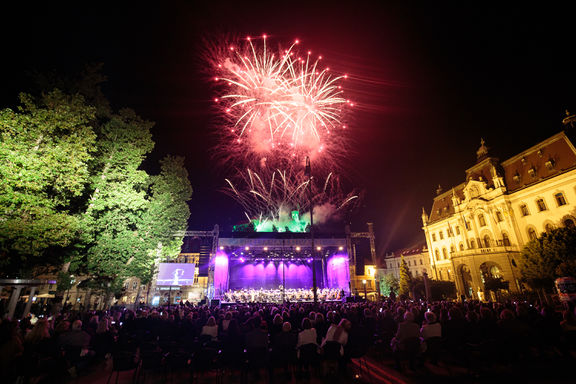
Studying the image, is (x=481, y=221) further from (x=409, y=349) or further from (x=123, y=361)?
(x=123, y=361)

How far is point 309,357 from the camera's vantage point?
5.45 m

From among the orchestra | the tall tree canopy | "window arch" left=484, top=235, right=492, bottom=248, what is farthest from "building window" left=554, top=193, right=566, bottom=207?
the tall tree canopy

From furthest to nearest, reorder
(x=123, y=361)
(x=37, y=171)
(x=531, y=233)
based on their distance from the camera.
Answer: (x=531, y=233), (x=37, y=171), (x=123, y=361)

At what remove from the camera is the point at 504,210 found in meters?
29.2

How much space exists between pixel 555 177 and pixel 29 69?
1633 inches

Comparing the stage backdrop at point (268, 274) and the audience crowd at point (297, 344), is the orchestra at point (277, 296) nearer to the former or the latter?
the stage backdrop at point (268, 274)

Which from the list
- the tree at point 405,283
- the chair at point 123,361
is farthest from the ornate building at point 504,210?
the chair at point 123,361

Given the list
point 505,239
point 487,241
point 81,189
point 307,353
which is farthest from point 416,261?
point 81,189

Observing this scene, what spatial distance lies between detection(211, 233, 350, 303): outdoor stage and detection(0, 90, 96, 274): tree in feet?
55.1

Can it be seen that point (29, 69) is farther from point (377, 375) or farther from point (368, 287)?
point (368, 287)

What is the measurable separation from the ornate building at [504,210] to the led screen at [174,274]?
29503 millimetres

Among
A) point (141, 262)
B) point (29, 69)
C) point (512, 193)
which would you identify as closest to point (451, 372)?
point (141, 262)

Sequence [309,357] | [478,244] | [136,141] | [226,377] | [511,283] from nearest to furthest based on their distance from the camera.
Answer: [309,357]
[226,377]
[136,141]
[511,283]
[478,244]

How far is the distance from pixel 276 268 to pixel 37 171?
91.3 ft
